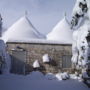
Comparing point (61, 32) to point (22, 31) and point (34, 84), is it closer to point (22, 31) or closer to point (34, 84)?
point (22, 31)

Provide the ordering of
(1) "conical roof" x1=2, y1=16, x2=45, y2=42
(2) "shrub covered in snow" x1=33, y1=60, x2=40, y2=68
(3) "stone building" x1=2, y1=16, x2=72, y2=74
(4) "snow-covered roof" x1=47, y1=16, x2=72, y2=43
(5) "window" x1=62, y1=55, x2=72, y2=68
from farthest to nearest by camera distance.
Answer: (4) "snow-covered roof" x1=47, y1=16, x2=72, y2=43
(1) "conical roof" x1=2, y1=16, x2=45, y2=42
(5) "window" x1=62, y1=55, x2=72, y2=68
(3) "stone building" x1=2, y1=16, x2=72, y2=74
(2) "shrub covered in snow" x1=33, y1=60, x2=40, y2=68

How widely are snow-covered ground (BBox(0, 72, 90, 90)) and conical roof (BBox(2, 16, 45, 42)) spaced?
16.6 feet

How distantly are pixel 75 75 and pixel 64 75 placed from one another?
1.32m

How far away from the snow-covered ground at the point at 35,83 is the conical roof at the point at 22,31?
16.6 ft

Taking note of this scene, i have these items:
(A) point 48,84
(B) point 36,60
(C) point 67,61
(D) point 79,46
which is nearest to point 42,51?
(B) point 36,60

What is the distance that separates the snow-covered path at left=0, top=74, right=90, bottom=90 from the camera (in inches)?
664

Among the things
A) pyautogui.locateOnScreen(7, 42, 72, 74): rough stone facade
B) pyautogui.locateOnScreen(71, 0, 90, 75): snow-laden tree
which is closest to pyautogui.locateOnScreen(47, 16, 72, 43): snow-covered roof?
pyautogui.locateOnScreen(7, 42, 72, 74): rough stone facade

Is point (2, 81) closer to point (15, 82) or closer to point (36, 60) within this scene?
point (15, 82)

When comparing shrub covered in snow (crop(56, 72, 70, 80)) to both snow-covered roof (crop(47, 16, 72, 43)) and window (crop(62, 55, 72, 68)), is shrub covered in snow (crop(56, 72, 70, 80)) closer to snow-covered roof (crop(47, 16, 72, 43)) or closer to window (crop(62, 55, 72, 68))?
window (crop(62, 55, 72, 68))

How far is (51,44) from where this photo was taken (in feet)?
69.4

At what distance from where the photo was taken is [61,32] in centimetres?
2486

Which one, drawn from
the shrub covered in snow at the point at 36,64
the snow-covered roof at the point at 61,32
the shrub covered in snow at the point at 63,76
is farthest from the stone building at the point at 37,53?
the snow-covered roof at the point at 61,32

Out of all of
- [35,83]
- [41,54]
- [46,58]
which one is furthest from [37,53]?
[35,83]

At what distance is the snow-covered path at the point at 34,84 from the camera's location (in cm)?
1688
